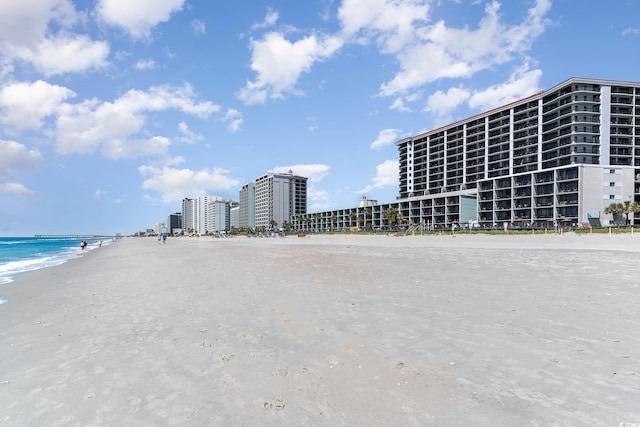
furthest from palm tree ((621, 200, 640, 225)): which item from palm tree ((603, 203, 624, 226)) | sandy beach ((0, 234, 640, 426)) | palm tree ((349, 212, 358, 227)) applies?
palm tree ((349, 212, 358, 227))

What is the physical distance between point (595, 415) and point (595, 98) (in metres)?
113

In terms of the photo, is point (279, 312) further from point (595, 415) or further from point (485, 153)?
point (485, 153)

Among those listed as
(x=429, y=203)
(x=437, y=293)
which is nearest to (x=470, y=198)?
(x=429, y=203)

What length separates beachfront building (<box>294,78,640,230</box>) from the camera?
241ft

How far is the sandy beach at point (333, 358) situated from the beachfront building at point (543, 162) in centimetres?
8072

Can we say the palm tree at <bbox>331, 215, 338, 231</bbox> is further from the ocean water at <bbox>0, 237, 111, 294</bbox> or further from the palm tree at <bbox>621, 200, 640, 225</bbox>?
the ocean water at <bbox>0, 237, 111, 294</bbox>

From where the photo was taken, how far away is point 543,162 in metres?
89.8

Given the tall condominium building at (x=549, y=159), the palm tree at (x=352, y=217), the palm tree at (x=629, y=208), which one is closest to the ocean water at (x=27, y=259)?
the tall condominium building at (x=549, y=159)

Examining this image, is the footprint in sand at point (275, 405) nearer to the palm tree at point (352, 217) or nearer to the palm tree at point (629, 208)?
the palm tree at point (629, 208)

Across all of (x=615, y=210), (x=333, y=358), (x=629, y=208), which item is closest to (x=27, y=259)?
(x=333, y=358)

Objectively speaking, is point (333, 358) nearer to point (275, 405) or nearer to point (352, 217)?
point (275, 405)

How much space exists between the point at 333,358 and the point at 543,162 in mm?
107691

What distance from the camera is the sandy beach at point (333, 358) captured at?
3781mm

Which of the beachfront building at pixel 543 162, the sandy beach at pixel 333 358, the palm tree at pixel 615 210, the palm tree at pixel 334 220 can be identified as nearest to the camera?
the sandy beach at pixel 333 358
